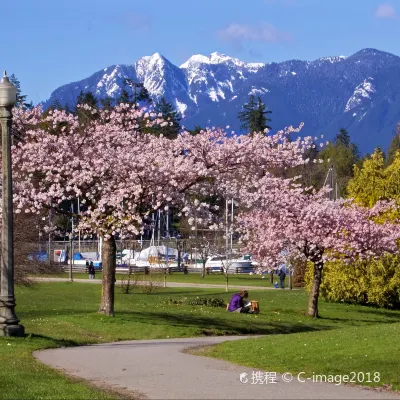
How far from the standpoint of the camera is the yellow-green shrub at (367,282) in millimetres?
40719

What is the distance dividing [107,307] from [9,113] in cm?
939

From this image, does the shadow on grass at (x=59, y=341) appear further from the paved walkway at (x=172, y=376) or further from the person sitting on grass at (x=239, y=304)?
the person sitting on grass at (x=239, y=304)

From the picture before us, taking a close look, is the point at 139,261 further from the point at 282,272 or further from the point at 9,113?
the point at 9,113

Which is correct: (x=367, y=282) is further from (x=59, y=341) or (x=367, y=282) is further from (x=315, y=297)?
(x=59, y=341)

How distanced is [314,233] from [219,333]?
984 centimetres

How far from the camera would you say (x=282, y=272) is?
55.2 m

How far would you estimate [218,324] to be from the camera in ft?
87.5

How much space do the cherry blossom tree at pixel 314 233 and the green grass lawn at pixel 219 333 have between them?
2.36 m

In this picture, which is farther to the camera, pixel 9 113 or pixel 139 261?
pixel 139 261

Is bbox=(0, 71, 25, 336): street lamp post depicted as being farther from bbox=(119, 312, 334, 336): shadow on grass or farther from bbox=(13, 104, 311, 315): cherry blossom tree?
bbox=(119, 312, 334, 336): shadow on grass

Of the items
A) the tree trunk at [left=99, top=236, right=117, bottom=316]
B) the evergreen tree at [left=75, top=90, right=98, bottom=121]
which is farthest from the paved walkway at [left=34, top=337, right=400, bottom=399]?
the evergreen tree at [left=75, top=90, right=98, bottom=121]

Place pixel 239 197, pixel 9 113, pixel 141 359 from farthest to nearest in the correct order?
pixel 239 197 < pixel 9 113 < pixel 141 359

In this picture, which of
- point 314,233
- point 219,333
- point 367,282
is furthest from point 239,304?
point 367,282

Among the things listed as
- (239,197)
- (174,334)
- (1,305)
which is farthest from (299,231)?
(1,305)
